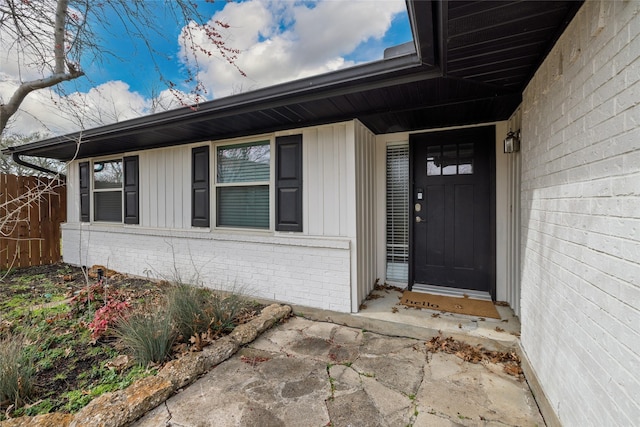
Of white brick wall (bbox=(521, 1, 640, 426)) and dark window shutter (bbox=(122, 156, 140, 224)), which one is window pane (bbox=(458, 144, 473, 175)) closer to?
white brick wall (bbox=(521, 1, 640, 426))

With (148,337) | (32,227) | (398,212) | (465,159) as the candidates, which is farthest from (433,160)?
(32,227)

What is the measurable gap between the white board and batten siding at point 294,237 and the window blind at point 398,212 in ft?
1.11

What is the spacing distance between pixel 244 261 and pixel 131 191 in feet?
9.25

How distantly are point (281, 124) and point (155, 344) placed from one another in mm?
2631

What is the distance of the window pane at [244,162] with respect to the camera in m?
3.75

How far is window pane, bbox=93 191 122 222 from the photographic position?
533 cm

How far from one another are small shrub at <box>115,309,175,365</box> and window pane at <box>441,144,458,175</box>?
3534 millimetres

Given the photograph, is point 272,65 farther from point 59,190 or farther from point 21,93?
point 59,190

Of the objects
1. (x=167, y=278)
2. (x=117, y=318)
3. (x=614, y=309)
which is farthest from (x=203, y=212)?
(x=614, y=309)

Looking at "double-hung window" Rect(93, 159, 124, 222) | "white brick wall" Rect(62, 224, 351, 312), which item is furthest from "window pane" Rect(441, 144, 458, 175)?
"double-hung window" Rect(93, 159, 124, 222)

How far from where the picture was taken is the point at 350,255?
312cm

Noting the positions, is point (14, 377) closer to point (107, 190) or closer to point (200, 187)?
point (200, 187)

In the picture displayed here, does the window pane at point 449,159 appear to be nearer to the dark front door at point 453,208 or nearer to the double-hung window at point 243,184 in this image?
→ the dark front door at point 453,208

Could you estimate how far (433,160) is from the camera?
12.1 ft
